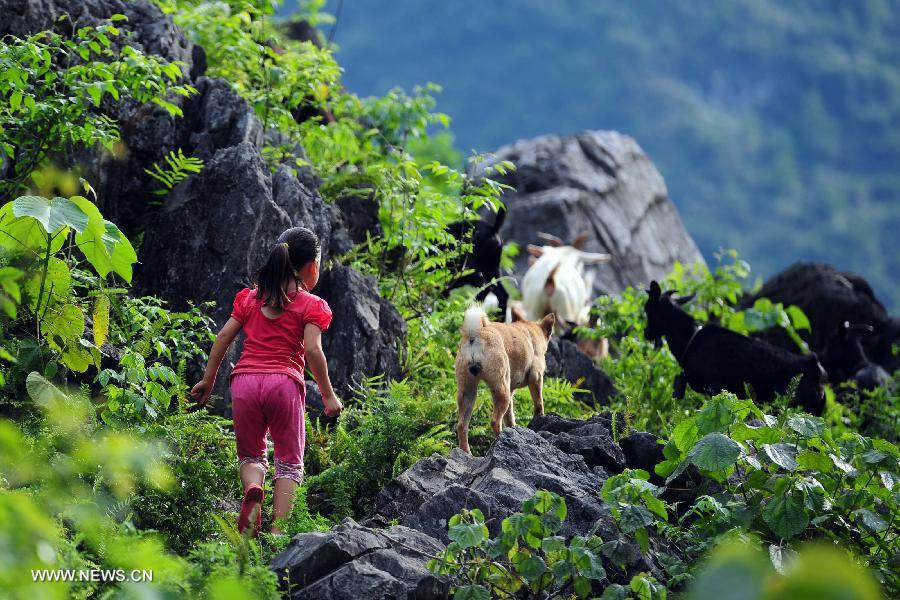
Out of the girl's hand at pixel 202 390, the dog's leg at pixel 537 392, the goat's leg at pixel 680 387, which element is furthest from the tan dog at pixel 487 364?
the goat's leg at pixel 680 387

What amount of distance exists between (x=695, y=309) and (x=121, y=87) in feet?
26.6

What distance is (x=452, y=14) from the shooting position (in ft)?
345

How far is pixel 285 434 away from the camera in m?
6.42

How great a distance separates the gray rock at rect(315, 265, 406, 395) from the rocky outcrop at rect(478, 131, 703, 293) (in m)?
9.46

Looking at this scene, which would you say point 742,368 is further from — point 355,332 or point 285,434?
point 285,434

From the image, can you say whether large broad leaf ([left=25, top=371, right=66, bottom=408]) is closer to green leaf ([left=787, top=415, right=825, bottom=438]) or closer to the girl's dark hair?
the girl's dark hair

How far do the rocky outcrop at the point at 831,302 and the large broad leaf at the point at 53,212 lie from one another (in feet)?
44.5

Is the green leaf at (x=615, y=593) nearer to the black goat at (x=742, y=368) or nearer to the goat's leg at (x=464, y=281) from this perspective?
the black goat at (x=742, y=368)

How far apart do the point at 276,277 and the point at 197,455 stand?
1363 millimetres

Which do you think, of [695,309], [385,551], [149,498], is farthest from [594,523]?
[695,309]

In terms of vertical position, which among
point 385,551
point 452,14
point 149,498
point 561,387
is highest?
point 452,14

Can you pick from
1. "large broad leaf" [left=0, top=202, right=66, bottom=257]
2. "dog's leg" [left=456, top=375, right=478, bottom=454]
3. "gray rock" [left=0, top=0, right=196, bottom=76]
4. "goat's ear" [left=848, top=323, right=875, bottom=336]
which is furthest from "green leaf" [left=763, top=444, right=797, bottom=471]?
"goat's ear" [left=848, top=323, right=875, bottom=336]

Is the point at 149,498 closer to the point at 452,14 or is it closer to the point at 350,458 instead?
the point at 350,458

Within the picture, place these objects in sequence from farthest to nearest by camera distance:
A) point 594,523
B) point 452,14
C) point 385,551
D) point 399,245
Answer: point 452,14, point 399,245, point 594,523, point 385,551
